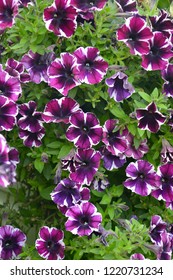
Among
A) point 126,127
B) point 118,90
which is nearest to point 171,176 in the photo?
point 126,127

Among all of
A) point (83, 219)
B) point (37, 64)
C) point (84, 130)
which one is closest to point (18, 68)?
point (37, 64)

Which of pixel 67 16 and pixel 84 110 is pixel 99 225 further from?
pixel 67 16

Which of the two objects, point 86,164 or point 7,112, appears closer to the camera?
point 7,112

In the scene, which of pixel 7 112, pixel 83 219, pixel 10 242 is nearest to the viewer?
pixel 7 112

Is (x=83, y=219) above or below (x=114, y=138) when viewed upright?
below

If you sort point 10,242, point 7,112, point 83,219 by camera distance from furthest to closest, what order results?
point 10,242
point 83,219
point 7,112

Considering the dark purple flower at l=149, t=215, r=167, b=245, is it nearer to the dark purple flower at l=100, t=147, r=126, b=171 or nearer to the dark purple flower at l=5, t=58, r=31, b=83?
the dark purple flower at l=100, t=147, r=126, b=171

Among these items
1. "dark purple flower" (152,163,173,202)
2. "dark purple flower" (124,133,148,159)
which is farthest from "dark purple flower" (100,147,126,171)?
"dark purple flower" (152,163,173,202)

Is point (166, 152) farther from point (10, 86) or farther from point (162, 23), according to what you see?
point (10, 86)
